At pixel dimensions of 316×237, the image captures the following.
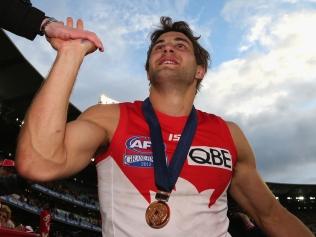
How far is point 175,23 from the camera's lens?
9.99ft

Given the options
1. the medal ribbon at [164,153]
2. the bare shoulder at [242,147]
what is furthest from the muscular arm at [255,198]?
the medal ribbon at [164,153]

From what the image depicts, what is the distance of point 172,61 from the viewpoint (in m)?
2.41

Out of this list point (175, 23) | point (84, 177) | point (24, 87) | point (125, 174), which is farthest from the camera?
point (84, 177)

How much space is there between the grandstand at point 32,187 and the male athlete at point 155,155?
62.1ft

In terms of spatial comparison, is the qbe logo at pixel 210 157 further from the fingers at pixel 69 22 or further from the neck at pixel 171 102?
the fingers at pixel 69 22

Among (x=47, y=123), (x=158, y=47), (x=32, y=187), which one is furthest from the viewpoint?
(x=32, y=187)

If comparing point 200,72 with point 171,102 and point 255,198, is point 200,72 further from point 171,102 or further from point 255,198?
point 255,198

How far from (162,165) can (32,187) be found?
27024 mm

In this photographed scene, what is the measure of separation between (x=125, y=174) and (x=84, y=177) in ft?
114

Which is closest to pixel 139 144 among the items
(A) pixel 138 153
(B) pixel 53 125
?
(A) pixel 138 153

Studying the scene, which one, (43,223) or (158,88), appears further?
(43,223)

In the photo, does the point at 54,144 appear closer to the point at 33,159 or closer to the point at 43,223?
the point at 33,159

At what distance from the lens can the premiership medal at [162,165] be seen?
5.64 feet

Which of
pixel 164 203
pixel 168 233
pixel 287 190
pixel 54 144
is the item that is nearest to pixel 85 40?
pixel 54 144
